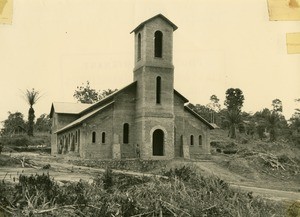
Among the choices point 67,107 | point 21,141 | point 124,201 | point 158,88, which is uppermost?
point 67,107

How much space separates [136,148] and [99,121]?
3.64 meters

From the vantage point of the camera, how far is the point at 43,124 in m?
87.3

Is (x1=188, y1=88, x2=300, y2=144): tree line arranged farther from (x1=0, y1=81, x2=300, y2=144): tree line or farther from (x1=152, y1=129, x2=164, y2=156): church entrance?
(x1=152, y1=129, x2=164, y2=156): church entrance

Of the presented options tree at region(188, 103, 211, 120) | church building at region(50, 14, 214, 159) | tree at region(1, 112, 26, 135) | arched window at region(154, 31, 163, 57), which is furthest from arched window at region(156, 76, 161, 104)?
tree at region(188, 103, 211, 120)

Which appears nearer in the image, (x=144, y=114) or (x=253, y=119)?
(x=144, y=114)

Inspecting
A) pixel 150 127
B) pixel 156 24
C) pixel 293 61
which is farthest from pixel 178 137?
pixel 293 61

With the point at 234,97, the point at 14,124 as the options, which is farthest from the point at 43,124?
the point at 234,97

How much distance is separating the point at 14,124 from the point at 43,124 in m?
18.1

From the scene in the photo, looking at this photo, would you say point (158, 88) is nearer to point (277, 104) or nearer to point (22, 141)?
point (22, 141)

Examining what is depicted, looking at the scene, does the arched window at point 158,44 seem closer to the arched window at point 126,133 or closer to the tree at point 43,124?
the arched window at point 126,133

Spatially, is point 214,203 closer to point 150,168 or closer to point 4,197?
point 4,197

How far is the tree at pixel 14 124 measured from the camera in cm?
6761

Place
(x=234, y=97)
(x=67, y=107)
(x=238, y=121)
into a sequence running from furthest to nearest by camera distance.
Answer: (x=234, y=97), (x=238, y=121), (x=67, y=107)

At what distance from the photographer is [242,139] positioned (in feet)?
206
